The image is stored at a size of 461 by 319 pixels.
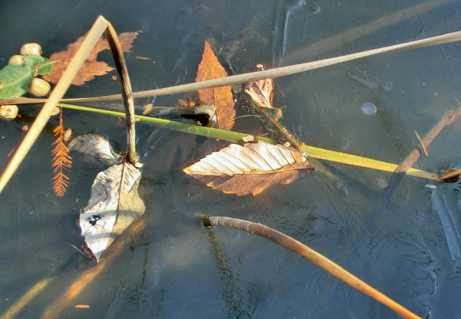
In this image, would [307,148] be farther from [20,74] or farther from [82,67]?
[20,74]

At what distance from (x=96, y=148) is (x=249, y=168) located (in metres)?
0.95

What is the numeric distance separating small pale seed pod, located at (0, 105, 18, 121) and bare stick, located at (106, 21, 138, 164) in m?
0.82

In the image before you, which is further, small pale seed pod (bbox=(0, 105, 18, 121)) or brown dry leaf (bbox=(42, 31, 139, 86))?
brown dry leaf (bbox=(42, 31, 139, 86))

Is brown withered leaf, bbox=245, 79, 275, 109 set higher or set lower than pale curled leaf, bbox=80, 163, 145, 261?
higher

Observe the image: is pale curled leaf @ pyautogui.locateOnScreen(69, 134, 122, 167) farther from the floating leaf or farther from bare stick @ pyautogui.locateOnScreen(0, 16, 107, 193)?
bare stick @ pyautogui.locateOnScreen(0, 16, 107, 193)

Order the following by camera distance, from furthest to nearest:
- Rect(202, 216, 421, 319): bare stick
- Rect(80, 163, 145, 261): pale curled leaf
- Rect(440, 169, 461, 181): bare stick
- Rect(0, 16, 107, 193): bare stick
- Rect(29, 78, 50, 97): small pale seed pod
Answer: Rect(29, 78, 50, 97): small pale seed pod → Rect(440, 169, 461, 181): bare stick → Rect(80, 163, 145, 261): pale curled leaf → Rect(202, 216, 421, 319): bare stick → Rect(0, 16, 107, 193): bare stick

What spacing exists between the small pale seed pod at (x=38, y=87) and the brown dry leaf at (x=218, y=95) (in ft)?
3.30

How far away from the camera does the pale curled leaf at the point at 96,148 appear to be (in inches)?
70.4

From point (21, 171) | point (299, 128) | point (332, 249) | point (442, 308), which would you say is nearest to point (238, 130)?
point (299, 128)

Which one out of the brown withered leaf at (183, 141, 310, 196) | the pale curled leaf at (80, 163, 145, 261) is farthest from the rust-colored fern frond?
the brown withered leaf at (183, 141, 310, 196)

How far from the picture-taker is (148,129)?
1.95 metres

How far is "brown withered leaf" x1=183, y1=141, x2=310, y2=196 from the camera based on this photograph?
170 centimetres

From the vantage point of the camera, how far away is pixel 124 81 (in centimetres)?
120

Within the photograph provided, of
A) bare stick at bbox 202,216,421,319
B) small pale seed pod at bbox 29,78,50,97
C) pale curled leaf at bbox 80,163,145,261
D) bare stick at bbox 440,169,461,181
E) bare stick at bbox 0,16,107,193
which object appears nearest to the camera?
bare stick at bbox 0,16,107,193
